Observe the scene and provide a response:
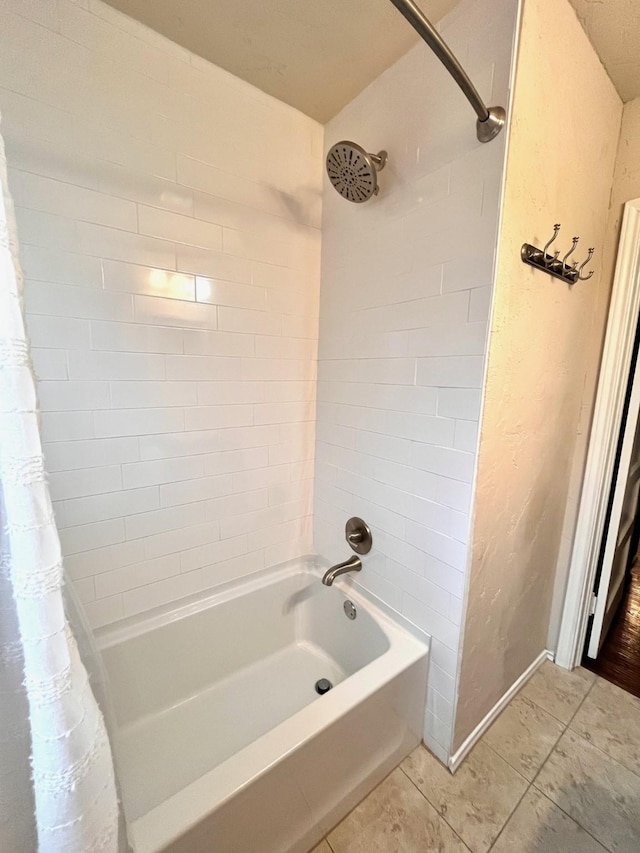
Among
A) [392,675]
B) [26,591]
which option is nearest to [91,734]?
[26,591]

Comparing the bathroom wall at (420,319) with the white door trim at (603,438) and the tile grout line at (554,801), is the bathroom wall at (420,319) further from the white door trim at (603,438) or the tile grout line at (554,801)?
the white door trim at (603,438)

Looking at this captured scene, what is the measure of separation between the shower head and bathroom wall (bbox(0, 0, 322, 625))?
0.37 meters

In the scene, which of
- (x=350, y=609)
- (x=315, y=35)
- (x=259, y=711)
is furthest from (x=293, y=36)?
(x=259, y=711)

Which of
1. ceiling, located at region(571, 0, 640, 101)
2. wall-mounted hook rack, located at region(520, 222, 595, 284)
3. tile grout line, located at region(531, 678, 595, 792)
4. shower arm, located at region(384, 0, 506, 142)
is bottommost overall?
tile grout line, located at region(531, 678, 595, 792)

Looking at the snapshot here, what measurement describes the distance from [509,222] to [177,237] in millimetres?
1052

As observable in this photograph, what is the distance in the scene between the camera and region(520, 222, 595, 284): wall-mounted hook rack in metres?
1.03

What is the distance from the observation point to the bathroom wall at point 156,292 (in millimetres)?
1030

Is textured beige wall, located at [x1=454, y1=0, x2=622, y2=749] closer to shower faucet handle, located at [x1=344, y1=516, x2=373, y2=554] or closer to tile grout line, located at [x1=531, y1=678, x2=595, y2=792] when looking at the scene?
tile grout line, located at [x1=531, y1=678, x2=595, y2=792]

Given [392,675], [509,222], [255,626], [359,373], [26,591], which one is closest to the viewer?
[26,591]

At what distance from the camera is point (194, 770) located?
1.21 metres

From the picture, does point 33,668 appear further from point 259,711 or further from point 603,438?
point 603,438

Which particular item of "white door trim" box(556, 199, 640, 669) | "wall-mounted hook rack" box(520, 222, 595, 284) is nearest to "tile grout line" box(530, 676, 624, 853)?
"white door trim" box(556, 199, 640, 669)

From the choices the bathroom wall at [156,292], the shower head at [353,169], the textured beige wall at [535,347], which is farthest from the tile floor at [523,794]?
the shower head at [353,169]

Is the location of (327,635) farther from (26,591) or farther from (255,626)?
(26,591)
